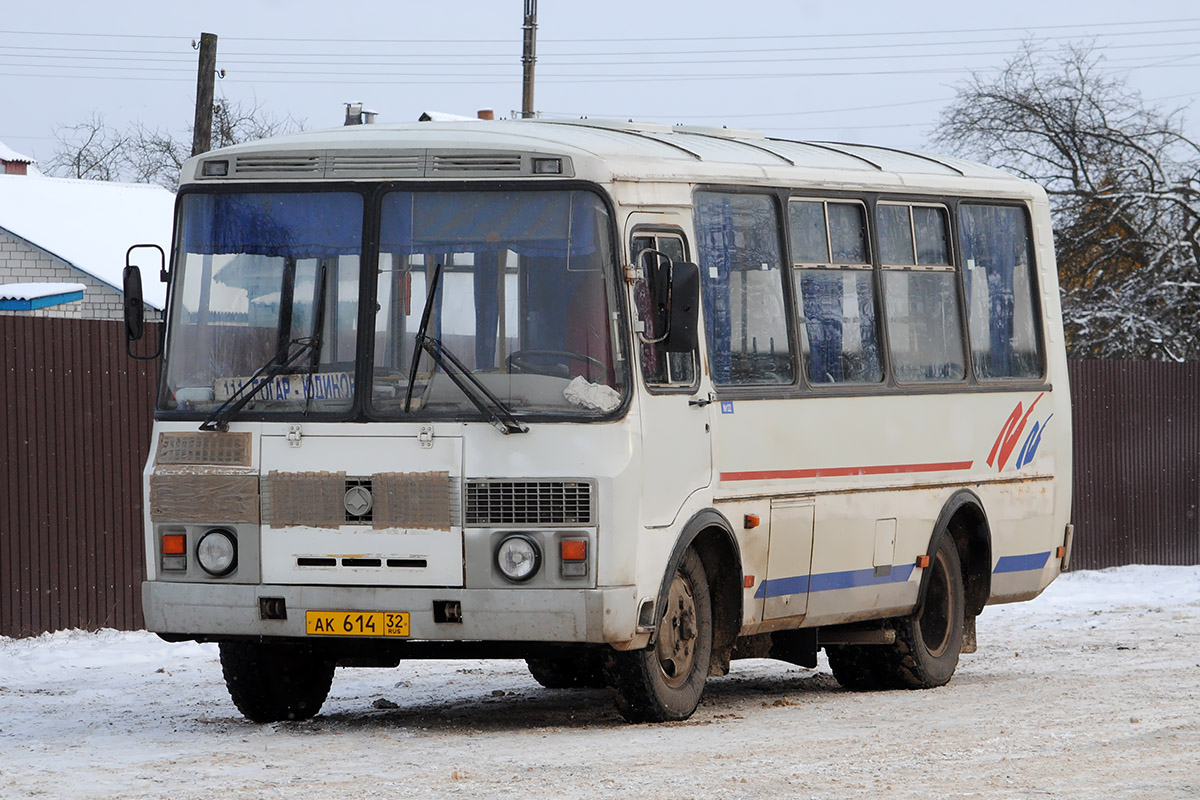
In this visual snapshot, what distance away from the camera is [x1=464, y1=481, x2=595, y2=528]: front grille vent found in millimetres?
9289

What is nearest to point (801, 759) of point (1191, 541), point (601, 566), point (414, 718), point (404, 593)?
point (601, 566)

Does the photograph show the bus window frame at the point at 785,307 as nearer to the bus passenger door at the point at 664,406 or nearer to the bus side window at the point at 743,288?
the bus side window at the point at 743,288

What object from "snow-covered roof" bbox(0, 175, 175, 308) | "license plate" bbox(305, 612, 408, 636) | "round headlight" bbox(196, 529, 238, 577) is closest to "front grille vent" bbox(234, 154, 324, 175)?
"round headlight" bbox(196, 529, 238, 577)

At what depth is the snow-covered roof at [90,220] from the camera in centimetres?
3031

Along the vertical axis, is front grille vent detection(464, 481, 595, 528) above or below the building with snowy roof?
below

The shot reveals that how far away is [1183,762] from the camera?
8680 millimetres

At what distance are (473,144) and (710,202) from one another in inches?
56.0

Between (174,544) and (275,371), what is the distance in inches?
36.8

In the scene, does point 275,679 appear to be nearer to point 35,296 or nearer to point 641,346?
point 641,346

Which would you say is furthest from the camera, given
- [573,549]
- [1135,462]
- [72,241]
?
[72,241]

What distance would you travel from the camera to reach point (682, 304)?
952 cm

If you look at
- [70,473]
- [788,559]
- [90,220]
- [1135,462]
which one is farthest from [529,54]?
[788,559]

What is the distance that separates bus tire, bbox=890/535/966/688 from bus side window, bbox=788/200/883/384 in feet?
4.63

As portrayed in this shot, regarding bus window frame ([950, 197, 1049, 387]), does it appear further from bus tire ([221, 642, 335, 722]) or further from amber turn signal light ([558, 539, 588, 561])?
bus tire ([221, 642, 335, 722])
